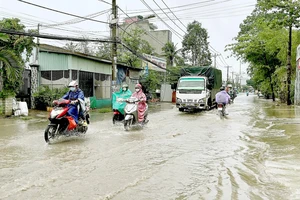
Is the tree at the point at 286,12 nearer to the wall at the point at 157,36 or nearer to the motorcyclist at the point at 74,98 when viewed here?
the motorcyclist at the point at 74,98

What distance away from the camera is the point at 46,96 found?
18344mm

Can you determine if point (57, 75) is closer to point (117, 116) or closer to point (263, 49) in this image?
point (117, 116)

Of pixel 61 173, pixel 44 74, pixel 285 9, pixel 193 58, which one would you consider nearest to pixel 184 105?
pixel 285 9

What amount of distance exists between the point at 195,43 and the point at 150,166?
45.6m

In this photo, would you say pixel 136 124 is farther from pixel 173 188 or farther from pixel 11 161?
pixel 173 188

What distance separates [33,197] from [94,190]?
2.74 feet

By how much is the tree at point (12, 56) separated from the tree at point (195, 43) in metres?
36.6

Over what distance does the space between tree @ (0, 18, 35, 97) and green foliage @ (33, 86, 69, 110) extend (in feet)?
9.34

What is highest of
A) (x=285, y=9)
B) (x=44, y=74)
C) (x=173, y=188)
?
(x=285, y=9)

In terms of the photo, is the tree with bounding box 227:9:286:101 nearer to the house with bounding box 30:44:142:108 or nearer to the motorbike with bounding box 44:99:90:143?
the house with bounding box 30:44:142:108

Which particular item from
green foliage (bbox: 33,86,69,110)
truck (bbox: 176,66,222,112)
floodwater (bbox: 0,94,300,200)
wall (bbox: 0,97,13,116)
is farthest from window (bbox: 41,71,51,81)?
floodwater (bbox: 0,94,300,200)

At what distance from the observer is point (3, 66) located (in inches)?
576

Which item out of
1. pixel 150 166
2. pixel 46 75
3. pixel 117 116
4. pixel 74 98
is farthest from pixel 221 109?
pixel 46 75

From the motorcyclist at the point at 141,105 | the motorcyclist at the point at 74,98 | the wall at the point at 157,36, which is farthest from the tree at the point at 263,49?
the motorcyclist at the point at 74,98
